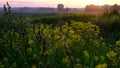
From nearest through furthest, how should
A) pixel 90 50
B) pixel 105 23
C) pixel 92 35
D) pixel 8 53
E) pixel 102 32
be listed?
pixel 8 53 → pixel 90 50 → pixel 92 35 → pixel 102 32 → pixel 105 23

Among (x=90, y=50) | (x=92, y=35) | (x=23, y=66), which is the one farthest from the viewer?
(x=92, y=35)

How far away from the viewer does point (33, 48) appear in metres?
6.32

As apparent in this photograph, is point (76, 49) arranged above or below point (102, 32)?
above

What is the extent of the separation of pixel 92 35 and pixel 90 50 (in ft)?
4.58

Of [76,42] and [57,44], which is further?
[76,42]

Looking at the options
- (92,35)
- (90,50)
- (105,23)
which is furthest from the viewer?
(105,23)

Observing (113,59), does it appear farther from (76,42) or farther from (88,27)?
(88,27)

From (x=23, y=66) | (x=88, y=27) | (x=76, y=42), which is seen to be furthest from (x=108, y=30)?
(x=23, y=66)

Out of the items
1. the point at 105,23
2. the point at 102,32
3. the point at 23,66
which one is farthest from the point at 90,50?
the point at 105,23

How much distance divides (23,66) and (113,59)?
1.42 metres

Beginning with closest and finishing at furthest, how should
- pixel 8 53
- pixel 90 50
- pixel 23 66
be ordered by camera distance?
1. pixel 23 66
2. pixel 8 53
3. pixel 90 50

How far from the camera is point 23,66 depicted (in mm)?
5332

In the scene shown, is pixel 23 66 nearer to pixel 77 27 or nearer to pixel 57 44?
pixel 57 44

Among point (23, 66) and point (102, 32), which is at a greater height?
point (23, 66)
